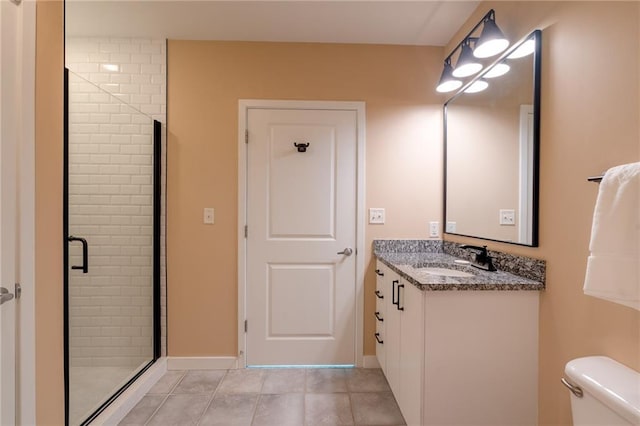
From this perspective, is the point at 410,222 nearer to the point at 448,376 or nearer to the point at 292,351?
the point at 448,376

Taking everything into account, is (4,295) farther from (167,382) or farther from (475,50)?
(475,50)

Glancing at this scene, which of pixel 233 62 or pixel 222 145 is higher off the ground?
pixel 233 62

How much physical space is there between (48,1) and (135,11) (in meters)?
0.86

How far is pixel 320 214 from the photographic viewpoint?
2.22 m

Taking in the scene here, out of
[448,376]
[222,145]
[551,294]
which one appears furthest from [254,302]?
[551,294]

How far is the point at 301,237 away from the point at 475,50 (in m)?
1.62

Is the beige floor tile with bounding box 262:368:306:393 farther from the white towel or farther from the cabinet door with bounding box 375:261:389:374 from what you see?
the white towel

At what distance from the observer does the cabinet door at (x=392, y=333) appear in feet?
5.33

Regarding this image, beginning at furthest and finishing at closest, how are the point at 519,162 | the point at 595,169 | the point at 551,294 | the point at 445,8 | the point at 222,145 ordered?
the point at 222,145
the point at 445,8
the point at 519,162
the point at 551,294
the point at 595,169

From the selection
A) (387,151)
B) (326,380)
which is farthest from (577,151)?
(326,380)

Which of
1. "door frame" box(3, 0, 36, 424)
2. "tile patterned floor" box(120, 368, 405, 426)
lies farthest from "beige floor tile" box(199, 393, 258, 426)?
"door frame" box(3, 0, 36, 424)

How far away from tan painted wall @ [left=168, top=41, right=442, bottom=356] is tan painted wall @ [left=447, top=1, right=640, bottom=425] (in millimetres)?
885

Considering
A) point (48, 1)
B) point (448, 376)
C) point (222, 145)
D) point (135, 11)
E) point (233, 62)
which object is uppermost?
point (135, 11)

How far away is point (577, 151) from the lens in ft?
3.78
